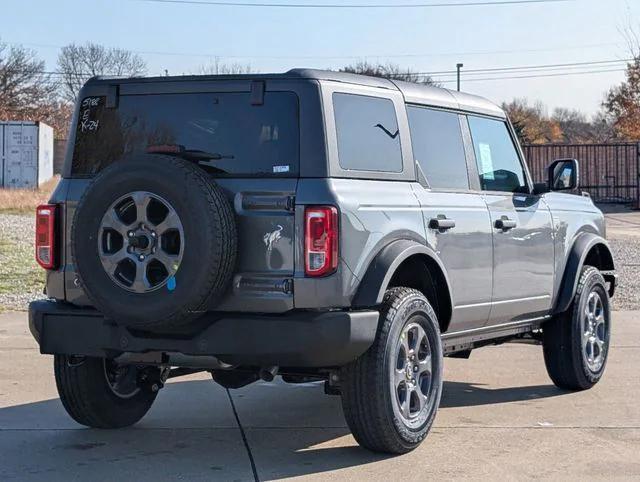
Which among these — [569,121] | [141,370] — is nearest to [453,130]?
[141,370]

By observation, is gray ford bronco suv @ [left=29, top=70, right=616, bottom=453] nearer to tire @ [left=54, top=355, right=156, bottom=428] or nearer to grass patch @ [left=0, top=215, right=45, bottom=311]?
tire @ [left=54, top=355, right=156, bottom=428]

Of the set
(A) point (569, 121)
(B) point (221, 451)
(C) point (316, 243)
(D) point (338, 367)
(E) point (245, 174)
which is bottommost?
(B) point (221, 451)

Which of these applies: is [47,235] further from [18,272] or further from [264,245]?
[18,272]

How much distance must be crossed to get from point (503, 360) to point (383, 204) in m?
4.02

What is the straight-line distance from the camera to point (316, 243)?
17.9 ft

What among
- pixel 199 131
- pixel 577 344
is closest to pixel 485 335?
pixel 577 344

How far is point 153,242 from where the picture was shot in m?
5.49

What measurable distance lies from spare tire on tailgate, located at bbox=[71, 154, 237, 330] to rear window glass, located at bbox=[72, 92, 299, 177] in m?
0.29

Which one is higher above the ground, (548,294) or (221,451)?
(548,294)

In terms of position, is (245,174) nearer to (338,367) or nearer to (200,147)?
(200,147)

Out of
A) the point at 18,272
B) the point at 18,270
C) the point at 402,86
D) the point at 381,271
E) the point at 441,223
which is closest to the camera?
the point at 381,271

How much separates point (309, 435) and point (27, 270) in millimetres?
10036

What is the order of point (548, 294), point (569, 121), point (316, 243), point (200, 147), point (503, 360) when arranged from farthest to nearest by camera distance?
1. point (569, 121)
2. point (503, 360)
3. point (548, 294)
4. point (200, 147)
5. point (316, 243)

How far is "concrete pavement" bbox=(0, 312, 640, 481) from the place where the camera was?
18.8 ft
